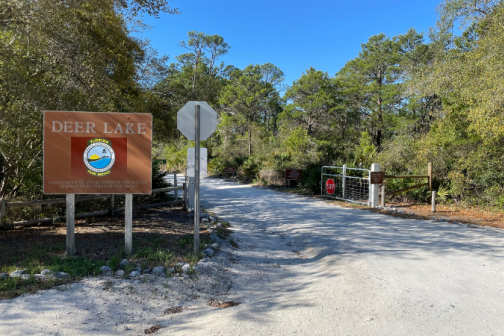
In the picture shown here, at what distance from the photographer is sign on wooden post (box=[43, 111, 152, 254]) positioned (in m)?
5.93

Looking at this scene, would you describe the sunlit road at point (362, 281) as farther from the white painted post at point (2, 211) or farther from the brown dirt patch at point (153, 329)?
the white painted post at point (2, 211)

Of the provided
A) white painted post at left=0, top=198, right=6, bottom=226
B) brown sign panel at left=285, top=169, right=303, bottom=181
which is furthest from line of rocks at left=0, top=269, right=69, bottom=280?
brown sign panel at left=285, top=169, right=303, bottom=181

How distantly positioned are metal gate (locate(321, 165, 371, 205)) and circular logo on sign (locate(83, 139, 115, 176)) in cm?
987

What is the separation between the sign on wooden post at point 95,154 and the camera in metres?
5.93

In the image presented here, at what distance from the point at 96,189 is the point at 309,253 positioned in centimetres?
438

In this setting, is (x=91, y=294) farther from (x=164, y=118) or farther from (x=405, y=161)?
(x=405, y=161)

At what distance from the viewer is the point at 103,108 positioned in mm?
8328

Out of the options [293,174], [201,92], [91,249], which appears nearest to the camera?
[91,249]

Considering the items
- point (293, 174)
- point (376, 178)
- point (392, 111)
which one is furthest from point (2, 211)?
point (392, 111)

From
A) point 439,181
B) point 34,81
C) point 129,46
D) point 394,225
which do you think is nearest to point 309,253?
point 394,225

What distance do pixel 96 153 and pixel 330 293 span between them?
468 cm

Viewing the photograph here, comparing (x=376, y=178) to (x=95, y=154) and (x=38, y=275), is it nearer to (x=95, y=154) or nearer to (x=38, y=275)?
(x=95, y=154)

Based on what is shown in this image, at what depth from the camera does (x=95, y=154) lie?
6062 mm

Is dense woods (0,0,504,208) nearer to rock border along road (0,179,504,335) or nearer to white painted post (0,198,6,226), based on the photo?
white painted post (0,198,6,226)
